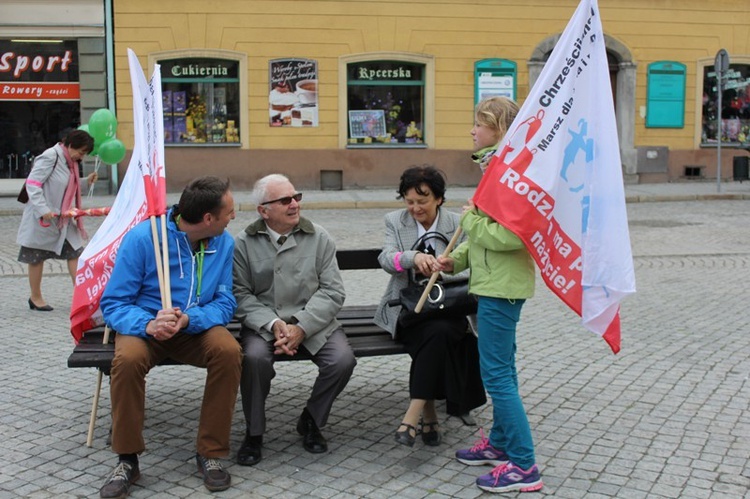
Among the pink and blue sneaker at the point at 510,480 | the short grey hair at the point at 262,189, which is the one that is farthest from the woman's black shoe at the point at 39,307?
the pink and blue sneaker at the point at 510,480

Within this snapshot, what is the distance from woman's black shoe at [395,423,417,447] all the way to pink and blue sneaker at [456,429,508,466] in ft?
0.78

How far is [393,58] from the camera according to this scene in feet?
66.2

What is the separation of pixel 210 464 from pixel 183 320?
0.66 m

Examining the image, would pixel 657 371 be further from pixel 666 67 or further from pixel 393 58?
pixel 666 67

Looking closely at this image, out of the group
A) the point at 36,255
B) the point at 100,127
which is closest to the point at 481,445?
the point at 36,255

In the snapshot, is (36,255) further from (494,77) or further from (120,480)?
(494,77)

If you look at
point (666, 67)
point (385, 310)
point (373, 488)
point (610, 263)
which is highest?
point (666, 67)

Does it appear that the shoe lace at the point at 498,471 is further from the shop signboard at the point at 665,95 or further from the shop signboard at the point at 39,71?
the shop signboard at the point at 665,95

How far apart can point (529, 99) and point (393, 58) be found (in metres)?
16.6

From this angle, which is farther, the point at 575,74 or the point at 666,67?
the point at 666,67

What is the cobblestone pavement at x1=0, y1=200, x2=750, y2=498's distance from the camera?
404 cm

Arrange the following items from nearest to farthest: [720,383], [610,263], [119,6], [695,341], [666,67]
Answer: [610,263], [720,383], [695,341], [119,6], [666,67]

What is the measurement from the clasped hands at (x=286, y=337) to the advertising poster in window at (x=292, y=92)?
52.2 feet

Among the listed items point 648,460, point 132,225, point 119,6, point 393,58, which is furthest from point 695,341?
point 119,6
